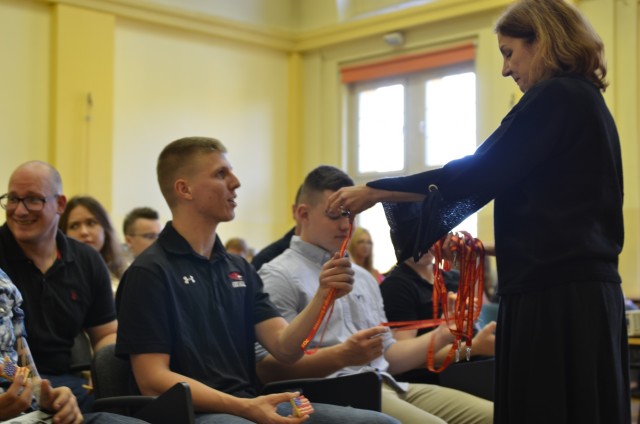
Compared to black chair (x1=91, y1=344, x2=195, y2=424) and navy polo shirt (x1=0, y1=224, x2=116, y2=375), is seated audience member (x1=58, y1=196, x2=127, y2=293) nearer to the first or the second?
navy polo shirt (x1=0, y1=224, x2=116, y2=375)

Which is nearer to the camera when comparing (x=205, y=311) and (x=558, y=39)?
(x=558, y=39)

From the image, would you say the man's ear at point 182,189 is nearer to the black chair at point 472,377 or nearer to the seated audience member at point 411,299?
the seated audience member at point 411,299

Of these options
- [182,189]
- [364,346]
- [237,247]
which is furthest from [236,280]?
[237,247]

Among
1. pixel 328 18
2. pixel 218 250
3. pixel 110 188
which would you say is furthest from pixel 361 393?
pixel 328 18

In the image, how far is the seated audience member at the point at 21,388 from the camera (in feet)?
7.25

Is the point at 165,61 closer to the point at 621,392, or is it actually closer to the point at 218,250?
the point at 218,250

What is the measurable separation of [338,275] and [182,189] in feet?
1.92

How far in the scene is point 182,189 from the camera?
275cm

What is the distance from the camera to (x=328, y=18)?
9.41 metres

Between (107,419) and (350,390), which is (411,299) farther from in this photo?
(107,419)

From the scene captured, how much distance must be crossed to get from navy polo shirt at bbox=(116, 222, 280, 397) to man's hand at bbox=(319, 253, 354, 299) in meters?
0.35

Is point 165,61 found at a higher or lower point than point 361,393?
higher

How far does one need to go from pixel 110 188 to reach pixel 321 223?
203 inches

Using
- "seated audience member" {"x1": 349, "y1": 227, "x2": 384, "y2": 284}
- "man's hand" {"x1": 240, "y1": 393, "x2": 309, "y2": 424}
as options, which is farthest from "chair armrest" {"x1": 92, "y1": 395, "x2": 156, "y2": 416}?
"seated audience member" {"x1": 349, "y1": 227, "x2": 384, "y2": 284}
